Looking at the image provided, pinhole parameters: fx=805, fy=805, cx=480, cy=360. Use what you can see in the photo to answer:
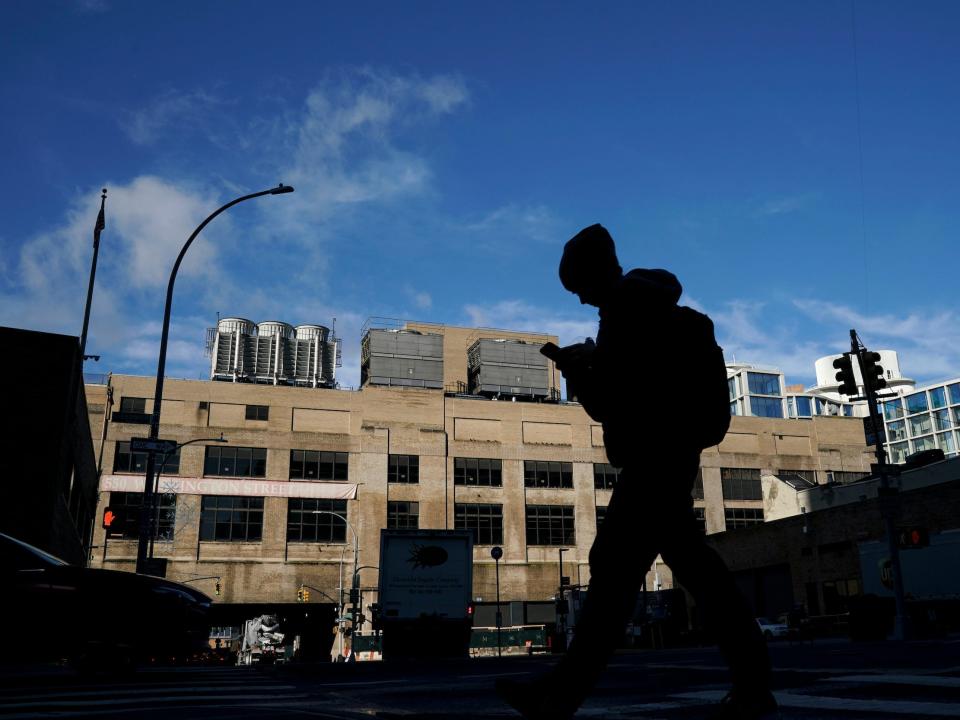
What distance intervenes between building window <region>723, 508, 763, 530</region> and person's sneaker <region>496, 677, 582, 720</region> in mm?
72214

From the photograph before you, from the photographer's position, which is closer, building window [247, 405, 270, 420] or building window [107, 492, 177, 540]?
building window [107, 492, 177, 540]

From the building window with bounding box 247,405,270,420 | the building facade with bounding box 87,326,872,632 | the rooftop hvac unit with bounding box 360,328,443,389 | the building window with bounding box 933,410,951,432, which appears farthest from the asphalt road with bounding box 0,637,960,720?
the building window with bounding box 933,410,951,432

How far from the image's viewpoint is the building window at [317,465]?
62.6 meters

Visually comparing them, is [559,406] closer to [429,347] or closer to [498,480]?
[498,480]

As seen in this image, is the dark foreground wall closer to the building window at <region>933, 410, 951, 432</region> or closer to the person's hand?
the person's hand

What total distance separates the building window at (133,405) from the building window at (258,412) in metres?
8.13

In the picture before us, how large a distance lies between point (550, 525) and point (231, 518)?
2526 cm

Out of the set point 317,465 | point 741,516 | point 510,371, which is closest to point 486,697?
point 317,465

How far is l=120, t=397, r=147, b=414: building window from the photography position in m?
63.1

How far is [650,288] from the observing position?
9.12 feet

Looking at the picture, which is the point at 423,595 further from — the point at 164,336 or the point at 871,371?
the point at 871,371

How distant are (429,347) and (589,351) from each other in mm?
77763

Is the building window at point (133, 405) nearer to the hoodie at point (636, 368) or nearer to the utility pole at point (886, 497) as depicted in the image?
the utility pole at point (886, 497)

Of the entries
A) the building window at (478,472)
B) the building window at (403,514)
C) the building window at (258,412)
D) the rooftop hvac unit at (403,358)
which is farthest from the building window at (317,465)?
the rooftop hvac unit at (403,358)
